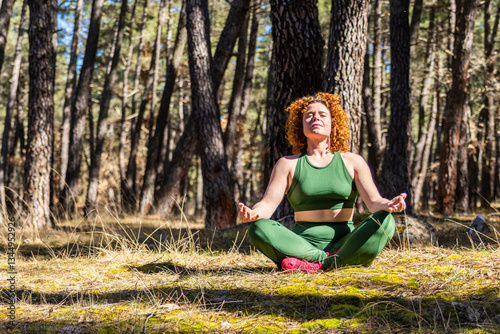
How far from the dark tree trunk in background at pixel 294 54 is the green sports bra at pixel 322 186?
6.17 feet

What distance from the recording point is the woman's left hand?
3.14m

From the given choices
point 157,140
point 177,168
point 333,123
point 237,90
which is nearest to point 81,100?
point 157,140

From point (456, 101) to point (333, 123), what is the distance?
792cm

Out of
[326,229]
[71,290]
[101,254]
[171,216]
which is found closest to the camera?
[71,290]

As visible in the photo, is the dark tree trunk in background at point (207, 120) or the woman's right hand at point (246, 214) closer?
the woman's right hand at point (246, 214)

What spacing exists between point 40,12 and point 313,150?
625 centimetres

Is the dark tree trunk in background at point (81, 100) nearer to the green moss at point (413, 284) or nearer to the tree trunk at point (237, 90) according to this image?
the tree trunk at point (237, 90)

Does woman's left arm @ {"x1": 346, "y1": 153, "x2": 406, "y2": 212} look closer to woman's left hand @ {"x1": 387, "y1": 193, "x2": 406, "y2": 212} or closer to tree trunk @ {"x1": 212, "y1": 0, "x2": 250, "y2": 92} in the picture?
woman's left hand @ {"x1": 387, "y1": 193, "x2": 406, "y2": 212}

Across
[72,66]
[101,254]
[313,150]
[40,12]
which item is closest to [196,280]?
[313,150]

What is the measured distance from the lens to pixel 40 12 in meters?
7.96

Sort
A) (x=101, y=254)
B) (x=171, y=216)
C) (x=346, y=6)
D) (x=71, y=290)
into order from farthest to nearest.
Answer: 1. (x=171, y=216)
2. (x=346, y=6)
3. (x=101, y=254)
4. (x=71, y=290)

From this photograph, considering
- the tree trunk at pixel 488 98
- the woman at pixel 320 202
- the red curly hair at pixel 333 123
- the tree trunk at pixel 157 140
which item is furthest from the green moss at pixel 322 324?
the tree trunk at pixel 488 98

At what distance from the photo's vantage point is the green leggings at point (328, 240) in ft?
10.9

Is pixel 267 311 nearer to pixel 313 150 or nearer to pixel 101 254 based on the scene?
pixel 313 150
